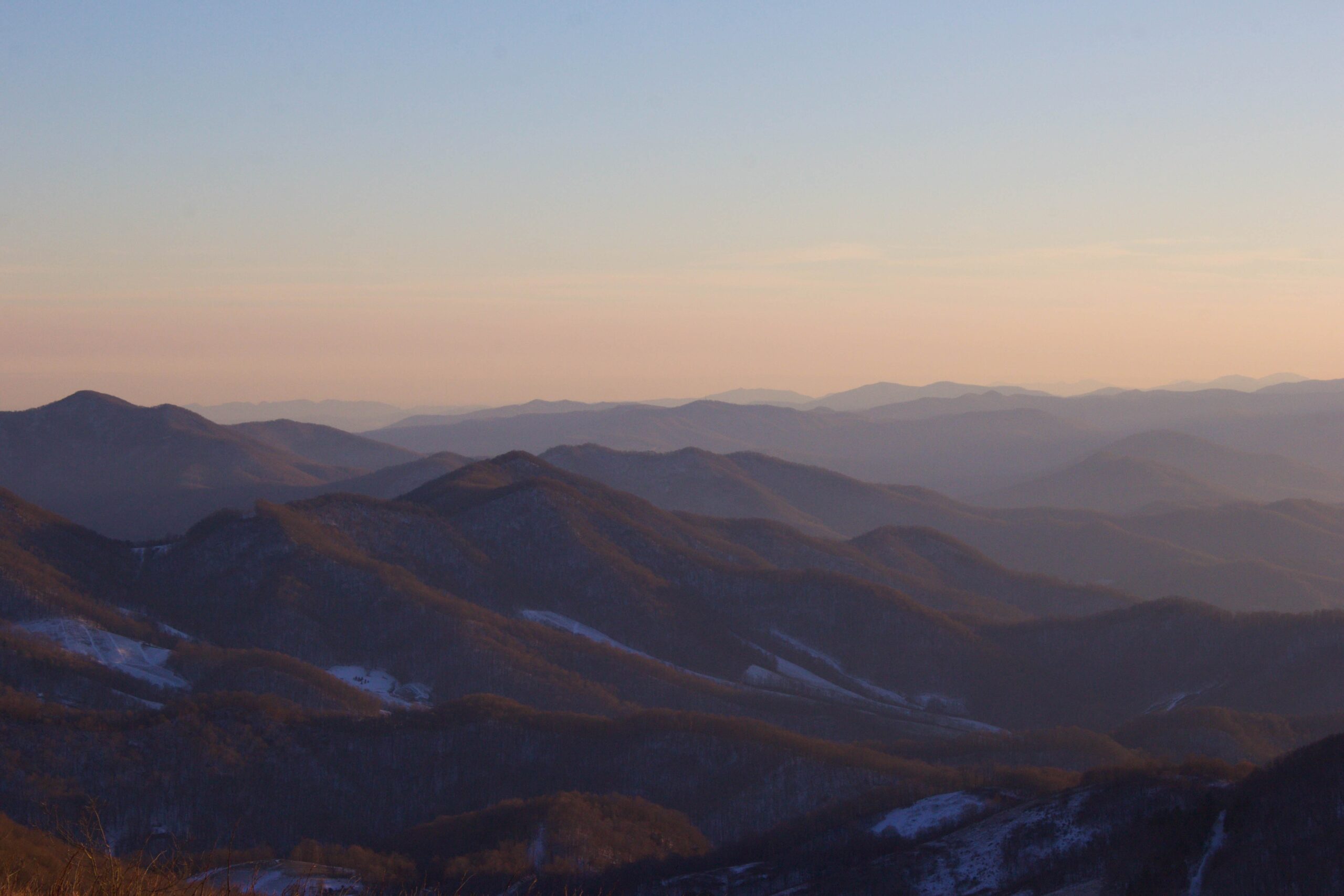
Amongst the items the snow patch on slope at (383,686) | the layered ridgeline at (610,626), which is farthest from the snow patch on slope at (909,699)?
the snow patch on slope at (383,686)

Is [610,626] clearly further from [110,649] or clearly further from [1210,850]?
[1210,850]

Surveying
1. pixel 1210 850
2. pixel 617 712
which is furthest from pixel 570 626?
pixel 1210 850

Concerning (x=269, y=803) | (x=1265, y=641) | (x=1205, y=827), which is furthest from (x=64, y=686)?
(x=1265, y=641)

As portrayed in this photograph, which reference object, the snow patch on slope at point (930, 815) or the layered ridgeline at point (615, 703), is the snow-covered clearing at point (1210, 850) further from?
the snow patch on slope at point (930, 815)

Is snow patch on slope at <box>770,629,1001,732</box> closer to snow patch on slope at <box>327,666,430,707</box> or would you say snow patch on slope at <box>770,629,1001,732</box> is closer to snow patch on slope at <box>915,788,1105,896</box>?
snow patch on slope at <box>327,666,430,707</box>

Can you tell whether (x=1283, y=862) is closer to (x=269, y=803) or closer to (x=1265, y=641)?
(x=269, y=803)
